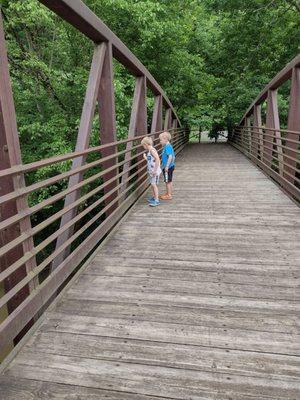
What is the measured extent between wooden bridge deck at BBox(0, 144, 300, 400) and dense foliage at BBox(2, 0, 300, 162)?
581 centimetres

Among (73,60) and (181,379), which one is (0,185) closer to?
(181,379)

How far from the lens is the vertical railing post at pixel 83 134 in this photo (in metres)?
3.85

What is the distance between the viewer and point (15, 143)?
9.53ft

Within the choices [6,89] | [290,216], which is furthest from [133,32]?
[6,89]

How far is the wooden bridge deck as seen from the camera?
7.77 ft

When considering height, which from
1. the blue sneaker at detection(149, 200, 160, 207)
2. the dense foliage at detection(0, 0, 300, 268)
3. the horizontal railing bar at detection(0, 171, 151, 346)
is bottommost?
the horizontal railing bar at detection(0, 171, 151, 346)

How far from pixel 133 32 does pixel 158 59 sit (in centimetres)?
235

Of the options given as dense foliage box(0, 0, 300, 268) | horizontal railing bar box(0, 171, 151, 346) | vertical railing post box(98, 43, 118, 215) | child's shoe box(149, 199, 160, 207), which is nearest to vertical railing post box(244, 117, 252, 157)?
dense foliage box(0, 0, 300, 268)

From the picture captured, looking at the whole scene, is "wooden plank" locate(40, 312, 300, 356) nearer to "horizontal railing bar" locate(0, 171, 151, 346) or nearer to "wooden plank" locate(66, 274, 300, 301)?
"horizontal railing bar" locate(0, 171, 151, 346)

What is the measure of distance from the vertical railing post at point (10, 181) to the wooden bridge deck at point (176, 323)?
1.51ft

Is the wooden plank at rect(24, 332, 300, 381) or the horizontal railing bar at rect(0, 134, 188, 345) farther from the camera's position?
the horizontal railing bar at rect(0, 134, 188, 345)

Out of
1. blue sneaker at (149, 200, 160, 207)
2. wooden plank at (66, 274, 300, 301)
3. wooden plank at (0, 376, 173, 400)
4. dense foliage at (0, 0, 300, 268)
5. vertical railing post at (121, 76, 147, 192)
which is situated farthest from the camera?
dense foliage at (0, 0, 300, 268)

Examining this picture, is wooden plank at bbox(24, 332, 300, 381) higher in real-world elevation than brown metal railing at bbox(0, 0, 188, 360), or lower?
lower

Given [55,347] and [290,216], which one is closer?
[55,347]
